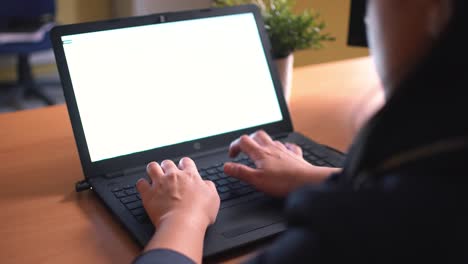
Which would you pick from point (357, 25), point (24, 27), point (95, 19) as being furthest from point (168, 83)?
point (95, 19)

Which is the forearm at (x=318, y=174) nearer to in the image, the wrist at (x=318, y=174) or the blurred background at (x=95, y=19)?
the wrist at (x=318, y=174)

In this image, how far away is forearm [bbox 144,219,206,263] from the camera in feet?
2.10

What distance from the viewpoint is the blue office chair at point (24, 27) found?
3.00 metres

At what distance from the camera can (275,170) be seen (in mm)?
832

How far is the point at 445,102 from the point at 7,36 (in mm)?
2944

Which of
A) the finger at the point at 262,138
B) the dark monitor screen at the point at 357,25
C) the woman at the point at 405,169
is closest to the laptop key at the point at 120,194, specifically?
the finger at the point at 262,138

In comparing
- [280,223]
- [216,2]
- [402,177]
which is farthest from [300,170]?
[216,2]

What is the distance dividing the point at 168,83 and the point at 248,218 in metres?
0.33

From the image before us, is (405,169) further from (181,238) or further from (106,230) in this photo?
(106,230)

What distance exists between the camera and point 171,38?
3.24ft

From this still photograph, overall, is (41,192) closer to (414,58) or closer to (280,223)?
(280,223)

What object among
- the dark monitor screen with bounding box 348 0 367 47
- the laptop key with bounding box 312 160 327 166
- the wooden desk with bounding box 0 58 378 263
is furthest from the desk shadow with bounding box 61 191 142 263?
the dark monitor screen with bounding box 348 0 367 47

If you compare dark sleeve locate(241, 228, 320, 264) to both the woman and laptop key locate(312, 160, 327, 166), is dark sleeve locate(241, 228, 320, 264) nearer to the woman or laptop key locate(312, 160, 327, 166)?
the woman

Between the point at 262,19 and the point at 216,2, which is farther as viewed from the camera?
the point at 216,2
